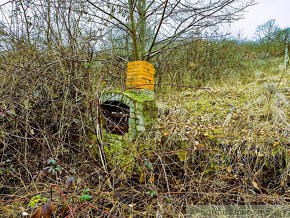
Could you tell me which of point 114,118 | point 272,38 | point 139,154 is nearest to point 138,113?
point 139,154

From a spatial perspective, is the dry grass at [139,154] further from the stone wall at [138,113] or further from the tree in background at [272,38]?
the tree in background at [272,38]

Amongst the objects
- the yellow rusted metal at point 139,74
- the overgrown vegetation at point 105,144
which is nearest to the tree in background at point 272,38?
the overgrown vegetation at point 105,144

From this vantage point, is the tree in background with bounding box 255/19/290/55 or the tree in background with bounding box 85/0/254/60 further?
the tree in background with bounding box 255/19/290/55

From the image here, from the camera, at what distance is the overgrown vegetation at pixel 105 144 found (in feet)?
8.28

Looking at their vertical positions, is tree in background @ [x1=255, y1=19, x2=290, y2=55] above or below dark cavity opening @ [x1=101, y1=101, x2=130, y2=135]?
above

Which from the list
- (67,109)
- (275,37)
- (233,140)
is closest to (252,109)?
(233,140)

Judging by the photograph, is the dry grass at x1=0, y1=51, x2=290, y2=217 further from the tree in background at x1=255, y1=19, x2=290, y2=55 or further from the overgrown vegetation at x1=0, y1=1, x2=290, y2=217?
the tree in background at x1=255, y1=19, x2=290, y2=55

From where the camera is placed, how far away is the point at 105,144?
3.62 m

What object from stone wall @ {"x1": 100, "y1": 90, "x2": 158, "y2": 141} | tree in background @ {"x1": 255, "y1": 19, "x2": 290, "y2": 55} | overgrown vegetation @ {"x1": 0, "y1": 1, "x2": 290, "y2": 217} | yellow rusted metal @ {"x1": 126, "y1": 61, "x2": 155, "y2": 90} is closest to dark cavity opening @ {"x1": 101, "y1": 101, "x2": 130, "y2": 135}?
stone wall @ {"x1": 100, "y1": 90, "x2": 158, "y2": 141}

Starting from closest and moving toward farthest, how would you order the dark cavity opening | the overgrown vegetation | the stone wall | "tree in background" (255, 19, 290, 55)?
the overgrown vegetation < the stone wall < the dark cavity opening < "tree in background" (255, 19, 290, 55)

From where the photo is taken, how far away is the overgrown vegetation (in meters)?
2.52

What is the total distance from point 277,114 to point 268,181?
130 cm

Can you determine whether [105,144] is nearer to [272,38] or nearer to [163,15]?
[163,15]

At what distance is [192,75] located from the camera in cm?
758
